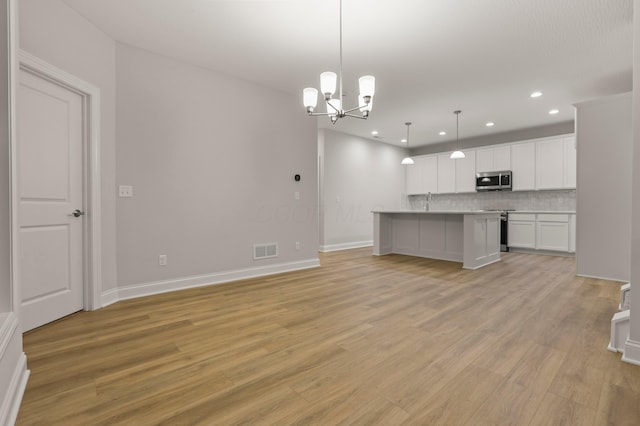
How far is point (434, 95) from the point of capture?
15.2 feet

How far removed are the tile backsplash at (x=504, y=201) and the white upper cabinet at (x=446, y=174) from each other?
1.26 ft

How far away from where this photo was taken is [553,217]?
5.95 meters

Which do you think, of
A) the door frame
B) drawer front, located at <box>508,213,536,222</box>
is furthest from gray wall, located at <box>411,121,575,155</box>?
the door frame

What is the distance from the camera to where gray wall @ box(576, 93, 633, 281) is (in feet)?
11.8

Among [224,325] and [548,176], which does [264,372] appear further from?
[548,176]

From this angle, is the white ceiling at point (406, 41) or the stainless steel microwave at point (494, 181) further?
the stainless steel microwave at point (494, 181)

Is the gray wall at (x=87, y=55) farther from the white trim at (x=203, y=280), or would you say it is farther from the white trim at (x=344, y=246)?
the white trim at (x=344, y=246)

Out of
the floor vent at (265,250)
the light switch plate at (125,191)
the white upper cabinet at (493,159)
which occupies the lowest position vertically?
the floor vent at (265,250)

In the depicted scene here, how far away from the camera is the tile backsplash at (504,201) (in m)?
6.39

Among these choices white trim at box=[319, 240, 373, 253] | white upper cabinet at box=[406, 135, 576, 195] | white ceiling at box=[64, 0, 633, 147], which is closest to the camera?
white ceiling at box=[64, 0, 633, 147]

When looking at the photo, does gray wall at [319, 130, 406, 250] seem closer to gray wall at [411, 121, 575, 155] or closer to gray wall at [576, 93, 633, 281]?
gray wall at [411, 121, 575, 155]

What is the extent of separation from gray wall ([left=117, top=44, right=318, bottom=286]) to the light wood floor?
642 millimetres

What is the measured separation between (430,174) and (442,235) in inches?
129

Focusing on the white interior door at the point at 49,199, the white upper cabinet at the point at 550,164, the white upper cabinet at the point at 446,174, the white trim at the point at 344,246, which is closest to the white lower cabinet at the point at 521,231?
the white upper cabinet at the point at 550,164
